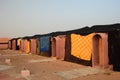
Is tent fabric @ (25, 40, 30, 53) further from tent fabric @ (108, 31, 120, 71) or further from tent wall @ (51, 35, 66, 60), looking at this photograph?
tent fabric @ (108, 31, 120, 71)

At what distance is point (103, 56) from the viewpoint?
1171 cm

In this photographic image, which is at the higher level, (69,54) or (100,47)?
(100,47)

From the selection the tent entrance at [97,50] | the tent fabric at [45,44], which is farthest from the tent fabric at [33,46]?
the tent entrance at [97,50]

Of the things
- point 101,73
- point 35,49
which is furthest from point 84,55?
point 35,49

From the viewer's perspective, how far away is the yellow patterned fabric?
13430 millimetres

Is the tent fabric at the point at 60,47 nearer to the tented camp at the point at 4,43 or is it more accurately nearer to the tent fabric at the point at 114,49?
the tent fabric at the point at 114,49

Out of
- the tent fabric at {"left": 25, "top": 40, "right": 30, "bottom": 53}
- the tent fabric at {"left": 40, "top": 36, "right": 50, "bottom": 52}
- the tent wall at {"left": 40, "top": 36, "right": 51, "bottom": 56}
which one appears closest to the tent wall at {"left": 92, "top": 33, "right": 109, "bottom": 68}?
the tent wall at {"left": 40, "top": 36, "right": 51, "bottom": 56}

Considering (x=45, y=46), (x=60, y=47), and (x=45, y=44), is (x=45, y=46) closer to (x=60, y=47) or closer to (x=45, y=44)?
(x=45, y=44)

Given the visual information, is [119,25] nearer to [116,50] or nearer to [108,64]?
[116,50]

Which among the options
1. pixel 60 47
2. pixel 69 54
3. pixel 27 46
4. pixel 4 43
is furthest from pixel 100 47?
pixel 4 43

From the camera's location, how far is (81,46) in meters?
14.5

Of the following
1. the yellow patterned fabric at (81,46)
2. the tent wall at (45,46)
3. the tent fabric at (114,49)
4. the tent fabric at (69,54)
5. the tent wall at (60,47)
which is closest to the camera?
the tent fabric at (114,49)

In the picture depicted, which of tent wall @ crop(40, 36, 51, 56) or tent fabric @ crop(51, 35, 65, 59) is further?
tent wall @ crop(40, 36, 51, 56)

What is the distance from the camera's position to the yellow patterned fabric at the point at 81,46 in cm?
1343
